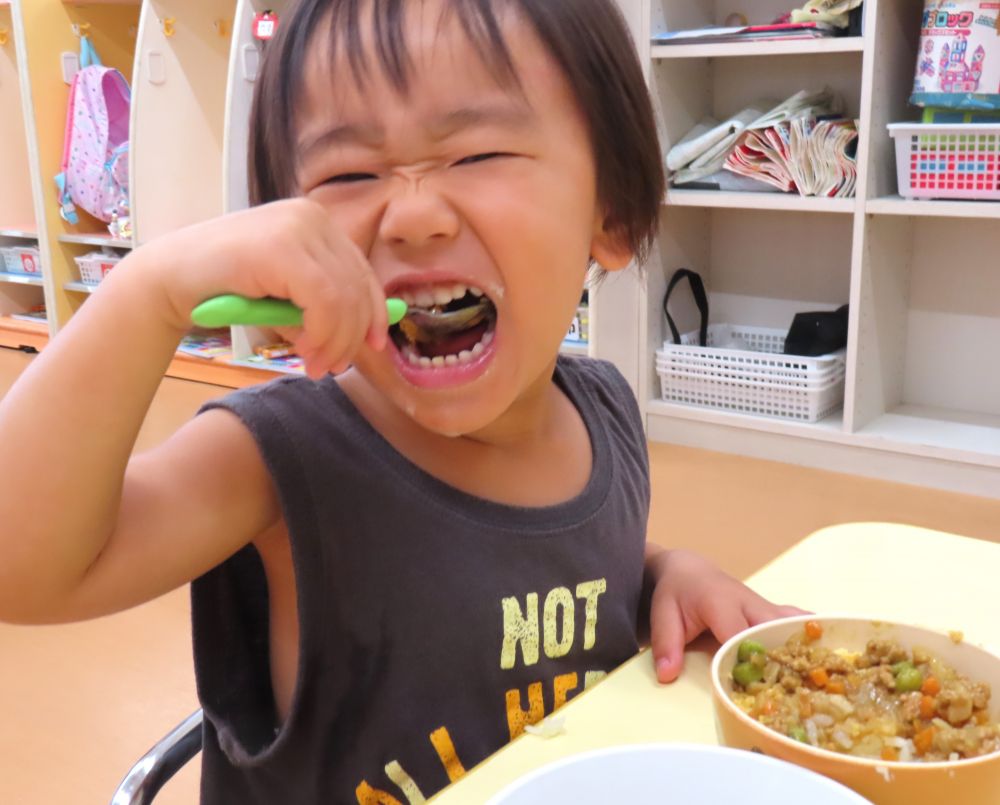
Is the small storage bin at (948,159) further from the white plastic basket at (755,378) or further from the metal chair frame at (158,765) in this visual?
the metal chair frame at (158,765)

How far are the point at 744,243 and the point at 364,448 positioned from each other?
221 cm

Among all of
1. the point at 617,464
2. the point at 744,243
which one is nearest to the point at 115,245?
the point at 744,243

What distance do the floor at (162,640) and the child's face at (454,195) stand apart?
0.92m

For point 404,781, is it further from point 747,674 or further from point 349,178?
point 349,178

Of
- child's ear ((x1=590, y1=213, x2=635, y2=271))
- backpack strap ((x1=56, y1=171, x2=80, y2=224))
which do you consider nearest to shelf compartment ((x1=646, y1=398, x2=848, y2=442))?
child's ear ((x1=590, y1=213, x2=635, y2=271))

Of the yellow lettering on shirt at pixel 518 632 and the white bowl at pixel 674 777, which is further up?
the white bowl at pixel 674 777

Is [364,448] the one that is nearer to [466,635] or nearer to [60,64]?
[466,635]

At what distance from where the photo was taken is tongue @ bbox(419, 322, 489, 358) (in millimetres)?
741

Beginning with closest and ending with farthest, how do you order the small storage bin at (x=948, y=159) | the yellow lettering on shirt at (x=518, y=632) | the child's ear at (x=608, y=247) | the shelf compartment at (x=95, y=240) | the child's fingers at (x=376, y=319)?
the child's fingers at (x=376, y=319)
the yellow lettering on shirt at (x=518, y=632)
the child's ear at (x=608, y=247)
the small storage bin at (x=948, y=159)
the shelf compartment at (x=95, y=240)

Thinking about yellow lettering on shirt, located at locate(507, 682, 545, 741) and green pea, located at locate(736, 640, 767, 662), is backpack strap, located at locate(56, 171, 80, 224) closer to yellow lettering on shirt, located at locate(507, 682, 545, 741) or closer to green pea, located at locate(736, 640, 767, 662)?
yellow lettering on shirt, located at locate(507, 682, 545, 741)

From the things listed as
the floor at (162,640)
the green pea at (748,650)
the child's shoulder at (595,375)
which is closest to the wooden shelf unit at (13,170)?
the floor at (162,640)

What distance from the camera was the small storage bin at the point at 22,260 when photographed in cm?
414

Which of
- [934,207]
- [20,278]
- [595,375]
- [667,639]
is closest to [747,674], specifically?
[667,639]

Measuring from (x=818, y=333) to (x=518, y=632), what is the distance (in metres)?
1.94
